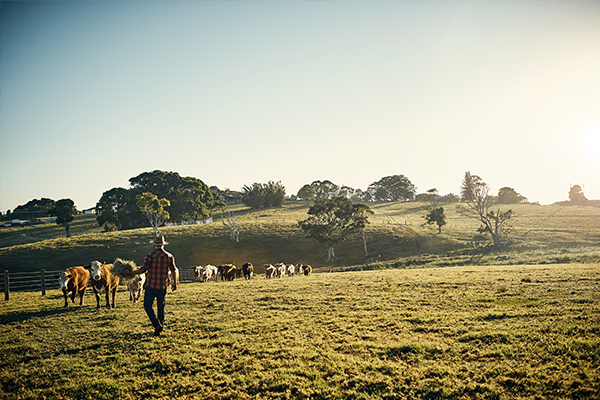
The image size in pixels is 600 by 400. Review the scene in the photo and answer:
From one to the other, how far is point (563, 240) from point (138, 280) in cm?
6250

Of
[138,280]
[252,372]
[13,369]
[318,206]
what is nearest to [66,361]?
[13,369]

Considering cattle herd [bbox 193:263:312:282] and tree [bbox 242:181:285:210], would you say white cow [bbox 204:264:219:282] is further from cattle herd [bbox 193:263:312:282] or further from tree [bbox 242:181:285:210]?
tree [bbox 242:181:285:210]

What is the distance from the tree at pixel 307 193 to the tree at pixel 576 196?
109m

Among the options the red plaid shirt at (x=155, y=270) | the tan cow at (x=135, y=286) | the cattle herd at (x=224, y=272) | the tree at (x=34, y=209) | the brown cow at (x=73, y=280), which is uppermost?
the tree at (x=34, y=209)

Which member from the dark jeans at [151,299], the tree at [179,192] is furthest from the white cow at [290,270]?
the tree at [179,192]

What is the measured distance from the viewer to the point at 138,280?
14.8 metres

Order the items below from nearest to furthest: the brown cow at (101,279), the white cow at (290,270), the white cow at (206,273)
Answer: the brown cow at (101,279), the white cow at (206,273), the white cow at (290,270)

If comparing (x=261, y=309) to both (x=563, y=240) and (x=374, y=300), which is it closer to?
(x=374, y=300)

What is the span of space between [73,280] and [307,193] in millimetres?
115327

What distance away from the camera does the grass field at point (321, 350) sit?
588 centimetres

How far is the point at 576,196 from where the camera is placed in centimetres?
13012

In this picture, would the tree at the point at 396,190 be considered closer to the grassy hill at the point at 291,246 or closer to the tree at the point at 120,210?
the grassy hill at the point at 291,246

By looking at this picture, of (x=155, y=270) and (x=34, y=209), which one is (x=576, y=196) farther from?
(x=34, y=209)

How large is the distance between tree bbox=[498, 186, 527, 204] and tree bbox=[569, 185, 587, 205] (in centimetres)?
2221
